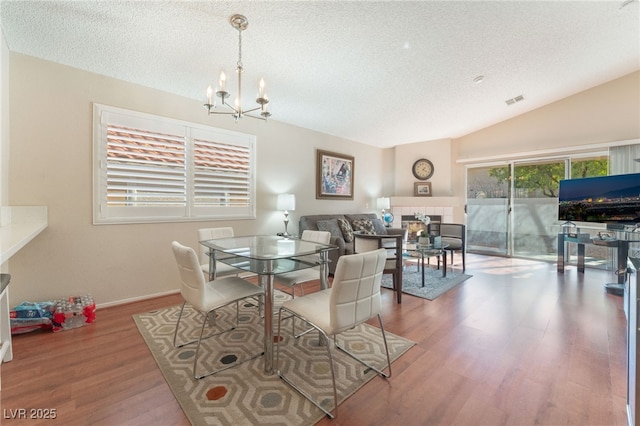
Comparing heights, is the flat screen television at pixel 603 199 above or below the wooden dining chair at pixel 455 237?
above

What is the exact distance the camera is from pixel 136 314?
269cm

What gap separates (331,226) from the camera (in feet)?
15.3

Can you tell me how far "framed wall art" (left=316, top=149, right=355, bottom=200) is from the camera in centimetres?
501

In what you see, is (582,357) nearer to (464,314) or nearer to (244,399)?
(464,314)

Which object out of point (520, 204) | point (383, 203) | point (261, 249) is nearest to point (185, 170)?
point (261, 249)

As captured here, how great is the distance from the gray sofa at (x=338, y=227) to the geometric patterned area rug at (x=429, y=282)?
0.79 m

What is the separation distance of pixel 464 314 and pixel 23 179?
449cm

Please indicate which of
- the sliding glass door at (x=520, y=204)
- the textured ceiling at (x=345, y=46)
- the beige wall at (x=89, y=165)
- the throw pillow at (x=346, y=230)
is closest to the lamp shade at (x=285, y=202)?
the beige wall at (x=89, y=165)

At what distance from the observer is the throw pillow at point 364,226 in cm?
504

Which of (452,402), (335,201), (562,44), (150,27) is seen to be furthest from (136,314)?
(562,44)

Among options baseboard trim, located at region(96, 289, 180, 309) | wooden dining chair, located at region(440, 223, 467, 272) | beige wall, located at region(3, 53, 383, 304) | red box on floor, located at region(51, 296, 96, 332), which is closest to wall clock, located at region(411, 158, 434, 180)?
wooden dining chair, located at region(440, 223, 467, 272)

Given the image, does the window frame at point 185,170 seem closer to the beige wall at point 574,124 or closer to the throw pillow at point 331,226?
the throw pillow at point 331,226

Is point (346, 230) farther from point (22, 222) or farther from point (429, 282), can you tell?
point (22, 222)

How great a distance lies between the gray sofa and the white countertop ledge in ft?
10.0
